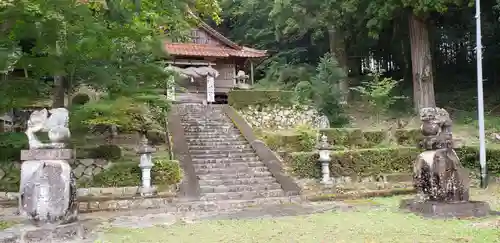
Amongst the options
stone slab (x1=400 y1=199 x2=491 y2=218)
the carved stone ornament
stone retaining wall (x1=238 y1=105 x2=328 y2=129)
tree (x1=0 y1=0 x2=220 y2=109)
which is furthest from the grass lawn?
stone retaining wall (x1=238 y1=105 x2=328 y2=129)

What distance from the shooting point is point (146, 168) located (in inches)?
452

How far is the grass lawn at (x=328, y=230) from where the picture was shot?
22.7 feet

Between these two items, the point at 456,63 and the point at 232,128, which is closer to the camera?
the point at 232,128

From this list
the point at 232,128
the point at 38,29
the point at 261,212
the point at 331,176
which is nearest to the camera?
the point at 38,29

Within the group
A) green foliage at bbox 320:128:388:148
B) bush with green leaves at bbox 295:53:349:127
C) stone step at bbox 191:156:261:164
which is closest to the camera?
stone step at bbox 191:156:261:164

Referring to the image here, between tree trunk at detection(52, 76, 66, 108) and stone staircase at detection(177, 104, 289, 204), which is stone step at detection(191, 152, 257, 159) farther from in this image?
tree trunk at detection(52, 76, 66, 108)

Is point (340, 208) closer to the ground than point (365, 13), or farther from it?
closer to the ground

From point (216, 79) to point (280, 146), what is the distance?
12.2 metres

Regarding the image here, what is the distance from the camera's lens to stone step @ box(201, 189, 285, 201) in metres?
11.8

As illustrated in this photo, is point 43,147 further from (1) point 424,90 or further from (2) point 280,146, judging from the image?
(1) point 424,90

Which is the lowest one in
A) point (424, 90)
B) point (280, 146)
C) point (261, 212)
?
point (261, 212)

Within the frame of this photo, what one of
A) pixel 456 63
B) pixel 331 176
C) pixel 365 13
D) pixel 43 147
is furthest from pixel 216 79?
pixel 43 147

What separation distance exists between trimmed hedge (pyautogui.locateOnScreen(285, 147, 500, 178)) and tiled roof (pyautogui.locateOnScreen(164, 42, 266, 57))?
12.8 meters

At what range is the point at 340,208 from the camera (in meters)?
10.5
